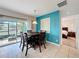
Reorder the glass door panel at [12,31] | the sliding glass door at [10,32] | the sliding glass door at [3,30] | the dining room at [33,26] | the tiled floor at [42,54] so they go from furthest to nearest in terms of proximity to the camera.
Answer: the glass door panel at [12,31], the sliding glass door at [10,32], the sliding glass door at [3,30], the dining room at [33,26], the tiled floor at [42,54]

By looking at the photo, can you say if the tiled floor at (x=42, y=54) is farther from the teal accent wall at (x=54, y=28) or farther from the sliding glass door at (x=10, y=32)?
the sliding glass door at (x=10, y=32)

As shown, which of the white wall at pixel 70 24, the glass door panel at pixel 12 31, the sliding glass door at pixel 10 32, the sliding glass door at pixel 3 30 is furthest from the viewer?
the white wall at pixel 70 24

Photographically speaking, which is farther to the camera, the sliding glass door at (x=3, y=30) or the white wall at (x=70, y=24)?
the white wall at (x=70, y=24)

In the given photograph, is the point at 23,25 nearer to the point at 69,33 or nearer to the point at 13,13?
the point at 13,13

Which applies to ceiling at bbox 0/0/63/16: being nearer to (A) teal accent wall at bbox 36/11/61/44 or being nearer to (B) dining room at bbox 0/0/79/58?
(B) dining room at bbox 0/0/79/58

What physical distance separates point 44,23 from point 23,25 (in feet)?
6.34

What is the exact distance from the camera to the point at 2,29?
4234 millimetres

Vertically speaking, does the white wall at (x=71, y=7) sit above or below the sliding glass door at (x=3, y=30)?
above

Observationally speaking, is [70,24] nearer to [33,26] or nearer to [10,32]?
[33,26]

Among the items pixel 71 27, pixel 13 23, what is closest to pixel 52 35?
pixel 13 23

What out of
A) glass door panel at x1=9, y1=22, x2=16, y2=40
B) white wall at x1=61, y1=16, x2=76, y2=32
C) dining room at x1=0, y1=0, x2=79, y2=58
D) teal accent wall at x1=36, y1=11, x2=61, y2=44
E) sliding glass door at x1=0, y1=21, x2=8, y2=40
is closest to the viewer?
dining room at x1=0, y1=0, x2=79, y2=58

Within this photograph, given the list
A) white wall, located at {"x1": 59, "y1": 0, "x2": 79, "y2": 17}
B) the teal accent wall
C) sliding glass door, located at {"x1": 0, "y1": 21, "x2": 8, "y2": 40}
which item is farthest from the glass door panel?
white wall, located at {"x1": 59, "y1": 0, "x2": 79, "y2": 17}

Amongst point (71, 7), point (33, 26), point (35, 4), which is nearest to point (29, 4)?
point (35, 4)

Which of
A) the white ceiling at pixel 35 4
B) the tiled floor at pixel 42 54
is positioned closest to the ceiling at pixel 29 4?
the white ceiling at pixel 35 4
